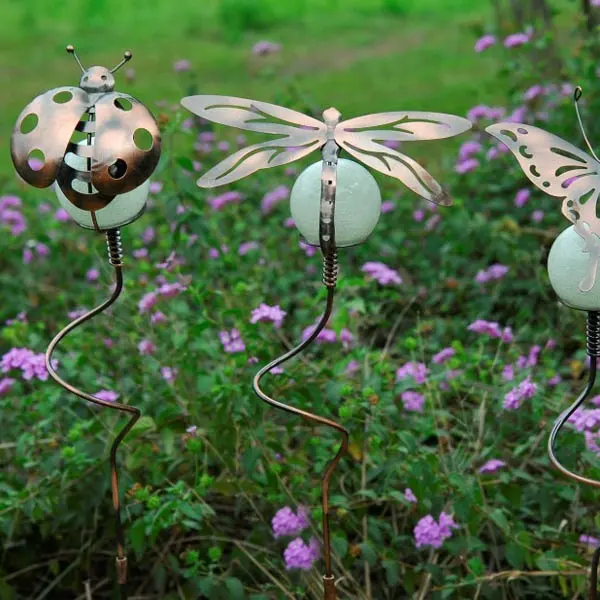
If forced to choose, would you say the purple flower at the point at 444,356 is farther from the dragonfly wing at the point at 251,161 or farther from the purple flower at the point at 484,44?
the purple flower at the point at 484,44

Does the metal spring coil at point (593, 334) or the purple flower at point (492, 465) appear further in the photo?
the purple flower at point (492, 465)

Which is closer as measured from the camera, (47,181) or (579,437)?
(47,181)

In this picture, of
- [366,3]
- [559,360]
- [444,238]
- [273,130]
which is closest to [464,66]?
[366,3]

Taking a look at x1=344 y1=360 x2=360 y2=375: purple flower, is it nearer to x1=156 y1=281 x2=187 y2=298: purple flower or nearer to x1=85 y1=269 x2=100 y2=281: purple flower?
x1=156 y1=281 x2=187 y2=298: purple flower

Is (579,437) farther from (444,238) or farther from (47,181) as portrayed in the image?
(444,238)

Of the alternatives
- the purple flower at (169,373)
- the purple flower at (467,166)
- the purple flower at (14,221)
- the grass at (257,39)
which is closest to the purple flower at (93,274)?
the purple flower at (14,221)

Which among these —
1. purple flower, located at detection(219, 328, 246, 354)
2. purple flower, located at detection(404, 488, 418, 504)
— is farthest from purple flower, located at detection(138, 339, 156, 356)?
purple flower, located at detection(404, 488, 418, 504)
